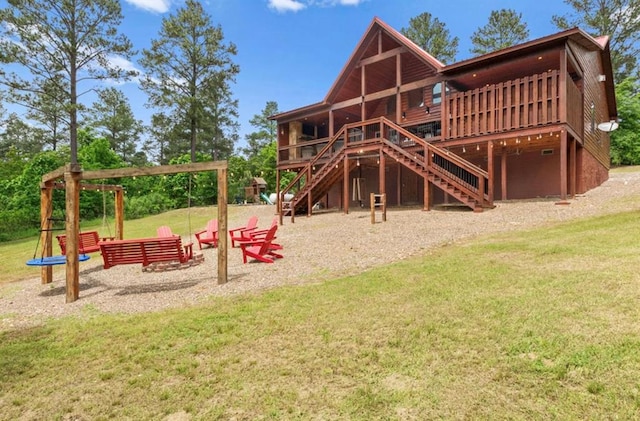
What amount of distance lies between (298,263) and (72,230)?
4.91 metres

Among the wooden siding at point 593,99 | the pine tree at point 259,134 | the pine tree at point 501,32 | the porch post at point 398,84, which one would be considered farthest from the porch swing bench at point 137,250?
the pine tree at point 259,134

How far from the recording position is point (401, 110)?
2017 cm

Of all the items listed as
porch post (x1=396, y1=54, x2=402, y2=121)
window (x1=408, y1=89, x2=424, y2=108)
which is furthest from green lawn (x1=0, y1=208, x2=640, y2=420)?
window (x1=408, y1=89, x2=424, y2=108)

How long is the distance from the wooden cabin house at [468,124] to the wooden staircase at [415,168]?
0.05m

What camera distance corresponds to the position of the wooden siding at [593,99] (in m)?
15.8

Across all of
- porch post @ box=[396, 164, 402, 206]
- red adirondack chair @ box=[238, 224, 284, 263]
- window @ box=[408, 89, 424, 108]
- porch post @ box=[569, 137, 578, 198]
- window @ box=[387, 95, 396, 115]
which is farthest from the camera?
window @ box=[387, 95, 396, 115]

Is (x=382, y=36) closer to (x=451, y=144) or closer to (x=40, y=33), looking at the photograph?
(x=451, y=144)

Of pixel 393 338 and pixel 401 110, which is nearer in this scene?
pixel 393 338

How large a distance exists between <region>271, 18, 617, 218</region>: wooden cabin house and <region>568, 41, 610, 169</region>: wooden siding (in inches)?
2.4

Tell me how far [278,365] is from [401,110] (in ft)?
62.3

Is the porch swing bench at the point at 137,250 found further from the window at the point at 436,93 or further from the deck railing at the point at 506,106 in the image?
the window at the point at 436,93

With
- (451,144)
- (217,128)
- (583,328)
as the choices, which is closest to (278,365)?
(583,328)

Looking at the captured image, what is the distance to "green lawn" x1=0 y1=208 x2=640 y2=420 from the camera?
287 cm

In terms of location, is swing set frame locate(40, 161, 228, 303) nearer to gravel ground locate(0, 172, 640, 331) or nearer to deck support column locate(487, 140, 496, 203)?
gravel ground locate(0, 172, 640, 331)
